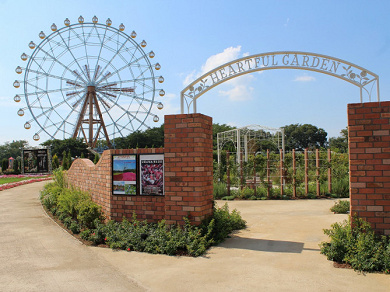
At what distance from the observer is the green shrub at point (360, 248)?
4.40m

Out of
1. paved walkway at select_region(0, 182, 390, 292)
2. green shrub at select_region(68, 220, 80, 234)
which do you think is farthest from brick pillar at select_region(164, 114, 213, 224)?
green shrub at select_region(68, 220, 80, 234)

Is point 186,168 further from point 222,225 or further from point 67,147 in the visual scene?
point 67,147

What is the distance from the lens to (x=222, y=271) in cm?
454

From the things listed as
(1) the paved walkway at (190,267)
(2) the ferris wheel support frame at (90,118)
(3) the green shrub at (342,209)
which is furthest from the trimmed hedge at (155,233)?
(2) the ferris wheel support frame at (90,118)

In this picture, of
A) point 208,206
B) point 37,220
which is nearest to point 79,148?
point 37,220

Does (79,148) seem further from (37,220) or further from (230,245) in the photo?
(230,245)

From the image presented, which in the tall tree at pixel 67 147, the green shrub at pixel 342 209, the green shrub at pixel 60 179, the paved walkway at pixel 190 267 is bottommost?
the paved walkway at pixel 190 267

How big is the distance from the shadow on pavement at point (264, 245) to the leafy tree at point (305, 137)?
70.1m

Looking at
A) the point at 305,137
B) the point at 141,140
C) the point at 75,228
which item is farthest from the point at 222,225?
the point at 305,137

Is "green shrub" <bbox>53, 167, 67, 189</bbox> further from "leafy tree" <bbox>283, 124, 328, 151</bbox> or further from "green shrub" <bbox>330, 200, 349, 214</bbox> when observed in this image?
"leafy tree" <bbox>283, 124, 328, 151</bbox>

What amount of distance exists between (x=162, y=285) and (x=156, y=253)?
1.42m

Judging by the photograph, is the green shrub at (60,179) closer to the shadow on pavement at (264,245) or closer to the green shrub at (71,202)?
the green shrub at (71,202)

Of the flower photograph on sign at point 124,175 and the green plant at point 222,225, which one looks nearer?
the green plant at point 222,225

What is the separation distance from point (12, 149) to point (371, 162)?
331 ft
